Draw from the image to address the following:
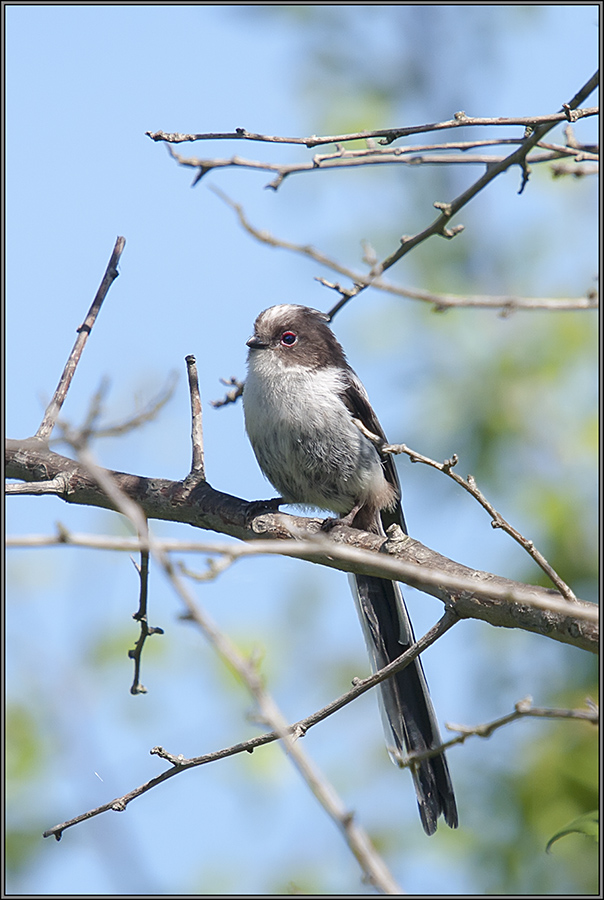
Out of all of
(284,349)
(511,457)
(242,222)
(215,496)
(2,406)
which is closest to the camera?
(242,222)

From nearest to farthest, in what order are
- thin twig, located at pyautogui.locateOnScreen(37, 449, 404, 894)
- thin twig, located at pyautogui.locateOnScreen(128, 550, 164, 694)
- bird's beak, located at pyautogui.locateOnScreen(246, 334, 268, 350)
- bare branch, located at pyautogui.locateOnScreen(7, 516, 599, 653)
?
thin twig, located at pyautogui.locateOnScreen(37, 449, 404, 894) → bare branch, located at pyautogui.locateOnScreen(7, 516, 599, 653) → thin twig, located at pyautogui.locateOnScreen(128, 550, 164, 694) → bird's beak, located at pyautogui.locateOnScreen(246, 334, 268, 350)

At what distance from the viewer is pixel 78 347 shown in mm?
3500

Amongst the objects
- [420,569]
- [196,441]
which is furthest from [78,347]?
[420,569]

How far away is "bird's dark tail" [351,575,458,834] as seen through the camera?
3.71 metres

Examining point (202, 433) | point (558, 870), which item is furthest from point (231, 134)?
point (558, 870)

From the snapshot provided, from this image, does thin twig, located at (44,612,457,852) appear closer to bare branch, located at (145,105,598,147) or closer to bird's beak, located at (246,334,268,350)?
bare branch, located at (145,105,598,147)

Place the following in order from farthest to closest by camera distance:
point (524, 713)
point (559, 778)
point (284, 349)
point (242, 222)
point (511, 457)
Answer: point (511, 457) → point (284, 349) → point (559, 778) → point (242, 222) → point (524, 713)

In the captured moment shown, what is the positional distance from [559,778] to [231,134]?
3360mm

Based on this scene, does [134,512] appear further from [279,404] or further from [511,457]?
[511,457]

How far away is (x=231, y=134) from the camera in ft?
9.18

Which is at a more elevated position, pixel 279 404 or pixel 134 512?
pixel 279 404

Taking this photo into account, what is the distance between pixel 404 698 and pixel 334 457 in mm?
1268

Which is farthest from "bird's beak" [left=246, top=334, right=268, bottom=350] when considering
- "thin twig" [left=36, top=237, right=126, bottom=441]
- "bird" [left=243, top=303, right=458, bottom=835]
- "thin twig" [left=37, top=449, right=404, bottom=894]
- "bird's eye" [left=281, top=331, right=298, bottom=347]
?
"thin twig" [left=37, top=449, right=404, bottom=894]

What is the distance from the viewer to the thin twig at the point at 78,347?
341 cm
